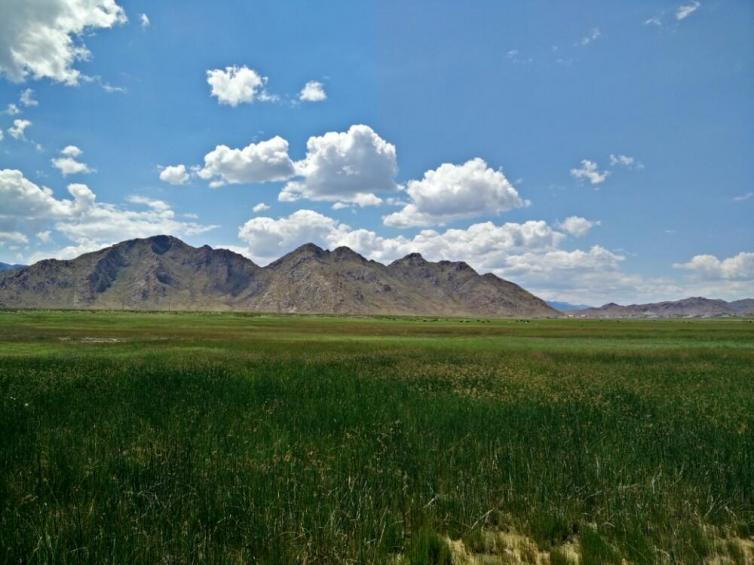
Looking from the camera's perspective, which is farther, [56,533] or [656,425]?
[656,425]

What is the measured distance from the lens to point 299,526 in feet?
21.0

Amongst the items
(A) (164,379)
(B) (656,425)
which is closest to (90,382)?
(A) (164,379)

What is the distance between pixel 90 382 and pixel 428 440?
1437 cm

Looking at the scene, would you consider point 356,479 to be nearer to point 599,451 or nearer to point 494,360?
point 599,451

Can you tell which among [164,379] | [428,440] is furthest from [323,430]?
[164,379]

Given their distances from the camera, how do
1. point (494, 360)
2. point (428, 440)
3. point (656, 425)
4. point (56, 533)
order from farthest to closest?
point (494, 360)
point (656, 425)
point (428, 440)
point (56, 533)

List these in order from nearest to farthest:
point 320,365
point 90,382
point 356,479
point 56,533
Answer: point 56,533 < point 356,479 < point 90,382 < point 320,365

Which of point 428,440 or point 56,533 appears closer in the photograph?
point 56,533

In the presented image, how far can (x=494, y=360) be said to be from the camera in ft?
98.2

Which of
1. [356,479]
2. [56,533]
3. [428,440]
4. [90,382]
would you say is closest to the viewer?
[56,533]

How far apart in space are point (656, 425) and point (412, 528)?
8.94 meters

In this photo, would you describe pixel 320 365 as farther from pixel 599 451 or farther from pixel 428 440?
pixel 599 451

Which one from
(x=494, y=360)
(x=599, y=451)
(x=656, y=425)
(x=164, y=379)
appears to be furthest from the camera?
(x=494, y=360)

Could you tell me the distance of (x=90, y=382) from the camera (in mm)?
17172
